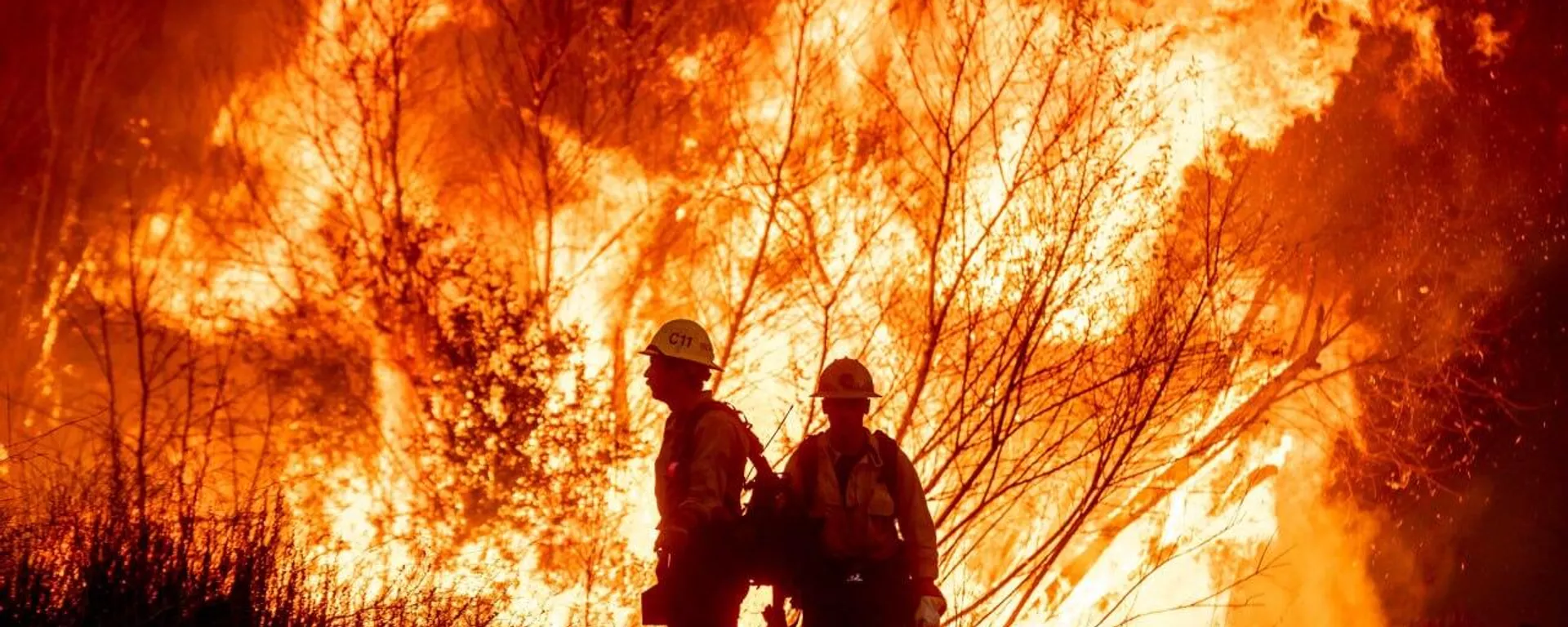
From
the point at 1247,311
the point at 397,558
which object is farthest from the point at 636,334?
the point at 1247,311

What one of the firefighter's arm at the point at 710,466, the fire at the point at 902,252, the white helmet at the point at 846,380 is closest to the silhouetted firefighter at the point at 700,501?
the firefighter's arm at the point at 710,466

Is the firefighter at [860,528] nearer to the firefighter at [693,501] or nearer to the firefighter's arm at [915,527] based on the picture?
the firefighter's arm at [915,527]

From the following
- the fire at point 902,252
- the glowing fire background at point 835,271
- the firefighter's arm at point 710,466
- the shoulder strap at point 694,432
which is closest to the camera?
the firefighter's arm at point 710,466

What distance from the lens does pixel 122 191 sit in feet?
55.1

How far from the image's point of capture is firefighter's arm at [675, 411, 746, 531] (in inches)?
224

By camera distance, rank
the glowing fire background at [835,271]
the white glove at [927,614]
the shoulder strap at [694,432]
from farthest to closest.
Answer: the glowing fire background at [835,271] → the white glove at [927,614] → the shoulder strap at [694,432]

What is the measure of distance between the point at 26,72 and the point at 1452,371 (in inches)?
627

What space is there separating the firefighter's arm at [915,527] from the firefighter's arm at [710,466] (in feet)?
2.10

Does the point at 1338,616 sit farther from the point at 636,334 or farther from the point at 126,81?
the point at 126,81

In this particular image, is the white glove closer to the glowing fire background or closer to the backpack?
the backpack

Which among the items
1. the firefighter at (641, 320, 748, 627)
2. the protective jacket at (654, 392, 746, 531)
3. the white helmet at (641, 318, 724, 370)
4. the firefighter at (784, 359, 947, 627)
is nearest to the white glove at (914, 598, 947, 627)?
the firefighter at (784, 359, 947, 627)

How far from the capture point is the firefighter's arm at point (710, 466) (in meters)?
5.69

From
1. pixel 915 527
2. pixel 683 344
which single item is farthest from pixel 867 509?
pixel 683 344

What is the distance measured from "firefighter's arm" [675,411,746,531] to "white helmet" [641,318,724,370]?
0.81 ft
